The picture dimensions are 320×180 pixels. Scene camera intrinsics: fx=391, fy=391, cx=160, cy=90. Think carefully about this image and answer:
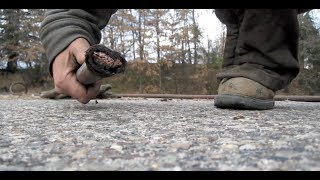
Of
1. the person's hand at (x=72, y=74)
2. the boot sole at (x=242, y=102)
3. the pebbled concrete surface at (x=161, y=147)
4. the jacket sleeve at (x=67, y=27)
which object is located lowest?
the pebbled concrete surface at (x=161, y=147)

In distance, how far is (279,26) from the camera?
181 centimetres

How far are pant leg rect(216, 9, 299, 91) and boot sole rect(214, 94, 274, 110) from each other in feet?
0.28

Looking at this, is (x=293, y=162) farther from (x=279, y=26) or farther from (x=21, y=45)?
(x=21, y=45)

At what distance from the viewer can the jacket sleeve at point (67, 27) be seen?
71.7 inches

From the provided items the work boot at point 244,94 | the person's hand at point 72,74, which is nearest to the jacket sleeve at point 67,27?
the person's hand at point 72,74

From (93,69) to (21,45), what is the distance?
2114 cm

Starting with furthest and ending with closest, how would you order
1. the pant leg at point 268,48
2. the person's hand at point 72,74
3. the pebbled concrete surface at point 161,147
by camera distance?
the pant leg at point 268,48
the person's hand at point 72,74
the pebbled concrete surface at point 161,147

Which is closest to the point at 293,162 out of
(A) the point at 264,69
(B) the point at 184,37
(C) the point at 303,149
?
(C) the point at 303,149

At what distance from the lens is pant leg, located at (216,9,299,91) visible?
1812mm

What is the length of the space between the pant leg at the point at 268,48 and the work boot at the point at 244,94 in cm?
4

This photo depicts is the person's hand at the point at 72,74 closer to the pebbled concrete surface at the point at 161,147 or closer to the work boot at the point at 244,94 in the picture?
the pebbled concrete surface at the point at 161,147

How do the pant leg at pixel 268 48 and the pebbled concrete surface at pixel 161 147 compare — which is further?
the pant leg at pixel 268 48

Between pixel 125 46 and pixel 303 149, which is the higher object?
pixel 125 46

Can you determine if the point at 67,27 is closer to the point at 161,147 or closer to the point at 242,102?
the point at 242,102
